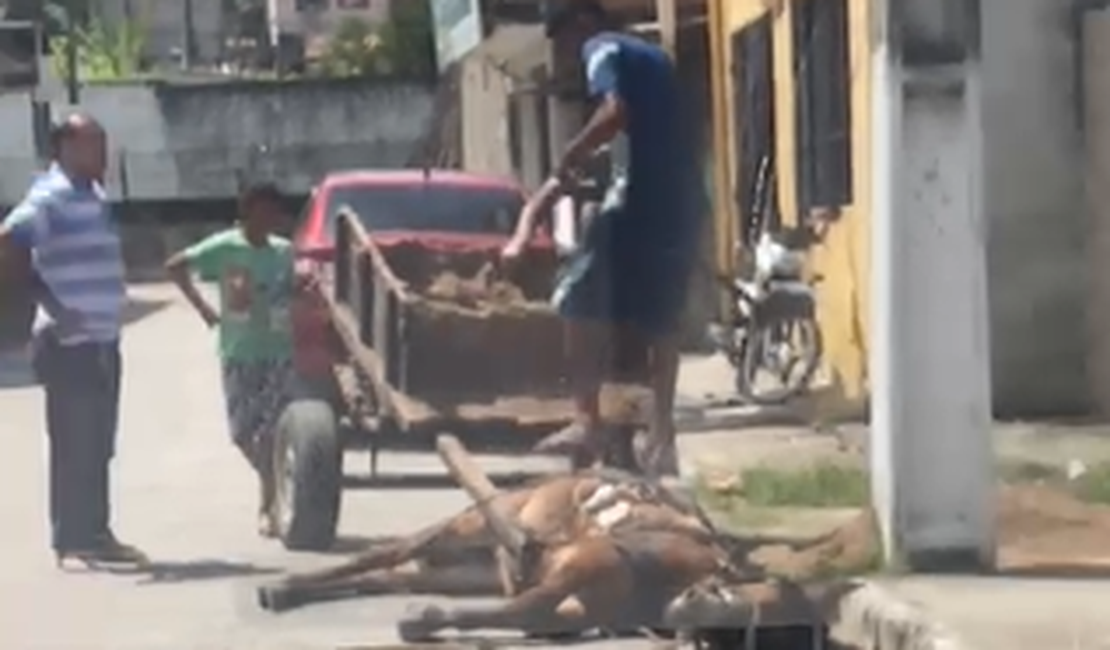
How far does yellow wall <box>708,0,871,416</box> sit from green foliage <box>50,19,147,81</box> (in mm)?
2549

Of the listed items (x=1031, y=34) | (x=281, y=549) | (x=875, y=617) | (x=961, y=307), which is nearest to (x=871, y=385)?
(x=961, y=307)

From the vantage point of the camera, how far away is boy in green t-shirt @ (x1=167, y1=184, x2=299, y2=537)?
357 inches

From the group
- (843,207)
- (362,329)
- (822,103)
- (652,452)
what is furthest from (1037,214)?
(362,329)

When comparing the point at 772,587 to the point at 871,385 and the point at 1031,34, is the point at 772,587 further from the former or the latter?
the point at 1031,34

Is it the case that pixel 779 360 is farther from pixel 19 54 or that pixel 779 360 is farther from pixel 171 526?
pixel 19 54

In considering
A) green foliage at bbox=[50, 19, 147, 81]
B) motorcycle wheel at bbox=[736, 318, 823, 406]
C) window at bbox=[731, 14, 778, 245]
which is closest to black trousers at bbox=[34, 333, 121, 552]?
green foliage at bbox=[50, 19, 147, 81]

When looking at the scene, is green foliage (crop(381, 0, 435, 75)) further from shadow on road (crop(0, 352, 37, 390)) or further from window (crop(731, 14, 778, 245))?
window (crop(731, 14, 778, 245))

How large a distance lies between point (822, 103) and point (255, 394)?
14.3ft

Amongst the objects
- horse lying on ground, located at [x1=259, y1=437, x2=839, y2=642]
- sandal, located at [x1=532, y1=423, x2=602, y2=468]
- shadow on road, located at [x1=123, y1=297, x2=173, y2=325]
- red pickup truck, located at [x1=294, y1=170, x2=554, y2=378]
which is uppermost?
red pickup truck, located at [x1=294, y1=170, x2=554, y2=378]

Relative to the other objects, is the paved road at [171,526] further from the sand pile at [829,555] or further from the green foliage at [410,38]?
the green foliage at [410,38]

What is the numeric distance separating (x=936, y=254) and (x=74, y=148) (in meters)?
2.57

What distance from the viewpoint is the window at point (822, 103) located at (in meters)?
12.8

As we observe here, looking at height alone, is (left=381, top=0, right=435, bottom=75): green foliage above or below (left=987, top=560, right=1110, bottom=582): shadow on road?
above

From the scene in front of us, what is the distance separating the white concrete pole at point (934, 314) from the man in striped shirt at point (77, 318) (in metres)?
2.32
